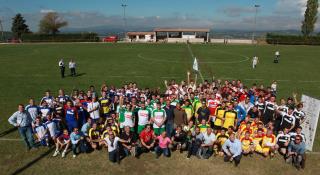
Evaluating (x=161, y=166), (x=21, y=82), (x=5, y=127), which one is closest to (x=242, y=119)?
(x=161, y=166)

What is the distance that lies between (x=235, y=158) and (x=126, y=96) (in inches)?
255

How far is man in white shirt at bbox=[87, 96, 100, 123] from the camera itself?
12.3 metres

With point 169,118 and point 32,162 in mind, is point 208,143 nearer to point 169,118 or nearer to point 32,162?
point 169,118

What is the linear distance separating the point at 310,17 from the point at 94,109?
81.9 meters

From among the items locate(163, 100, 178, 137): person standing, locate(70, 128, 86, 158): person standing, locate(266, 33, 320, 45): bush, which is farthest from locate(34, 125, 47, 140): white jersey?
locate(266, 33, 320, 45): bush

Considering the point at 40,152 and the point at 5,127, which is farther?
the point at 5,127

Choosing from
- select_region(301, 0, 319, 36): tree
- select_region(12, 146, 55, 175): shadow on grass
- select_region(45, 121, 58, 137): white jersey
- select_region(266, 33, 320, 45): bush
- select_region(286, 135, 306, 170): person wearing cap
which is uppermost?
select_region(301, 0, 319, 36): tree

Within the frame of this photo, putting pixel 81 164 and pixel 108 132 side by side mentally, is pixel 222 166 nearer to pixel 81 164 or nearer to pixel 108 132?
pixel 108 132

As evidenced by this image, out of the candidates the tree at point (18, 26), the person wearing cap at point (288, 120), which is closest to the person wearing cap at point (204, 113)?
the person wearing cap at point (288, 120)

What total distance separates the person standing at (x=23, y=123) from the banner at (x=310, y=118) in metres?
10.9

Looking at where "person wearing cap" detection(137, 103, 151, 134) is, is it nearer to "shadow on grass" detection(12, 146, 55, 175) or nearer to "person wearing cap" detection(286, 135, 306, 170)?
"shadow on grass" detection(12, 146, 55, 175)

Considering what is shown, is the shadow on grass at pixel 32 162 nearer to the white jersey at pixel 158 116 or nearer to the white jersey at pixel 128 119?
the white jersey at pixel 128 119

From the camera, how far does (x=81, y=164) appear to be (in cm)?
998

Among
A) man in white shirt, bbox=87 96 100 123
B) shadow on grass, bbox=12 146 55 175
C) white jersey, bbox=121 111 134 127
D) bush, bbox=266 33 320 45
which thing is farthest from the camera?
bush, bbox=266 33 320 45
